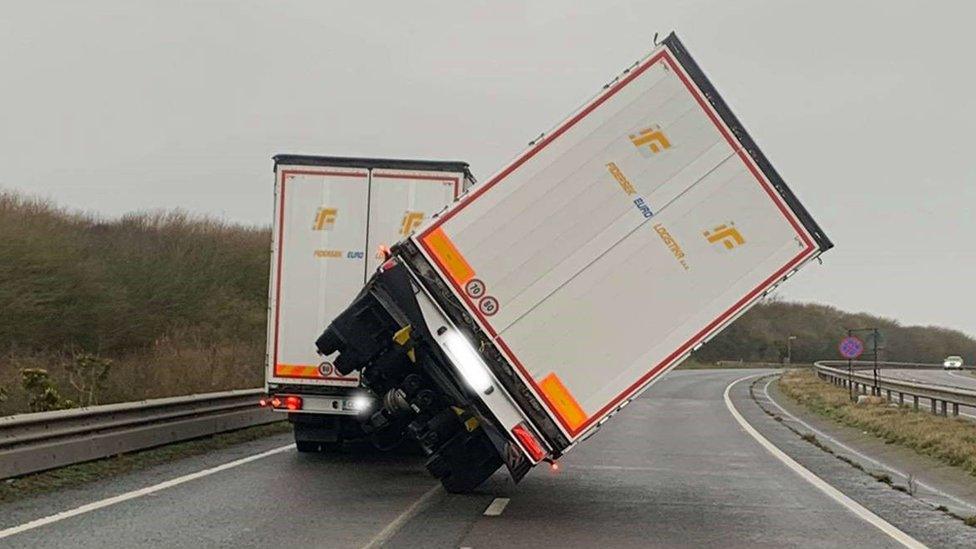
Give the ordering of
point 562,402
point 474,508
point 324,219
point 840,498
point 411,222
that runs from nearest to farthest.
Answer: point 562,402 → point 474,508 → point 840,498 → point 411,222 → point 324,219

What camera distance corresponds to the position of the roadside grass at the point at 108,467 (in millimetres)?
10492

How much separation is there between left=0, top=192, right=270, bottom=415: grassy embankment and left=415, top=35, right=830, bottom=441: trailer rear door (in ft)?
36.7

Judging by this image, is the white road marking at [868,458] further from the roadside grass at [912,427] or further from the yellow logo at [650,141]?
the yellow logo at [650,141]

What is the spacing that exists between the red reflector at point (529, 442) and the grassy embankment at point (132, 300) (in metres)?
11.3

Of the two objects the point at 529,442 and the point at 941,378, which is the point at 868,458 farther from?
the point at 941,378

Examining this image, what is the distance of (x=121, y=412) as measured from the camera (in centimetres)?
1323

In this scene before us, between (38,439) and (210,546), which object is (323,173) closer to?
(38,439)

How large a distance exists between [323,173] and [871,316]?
140m

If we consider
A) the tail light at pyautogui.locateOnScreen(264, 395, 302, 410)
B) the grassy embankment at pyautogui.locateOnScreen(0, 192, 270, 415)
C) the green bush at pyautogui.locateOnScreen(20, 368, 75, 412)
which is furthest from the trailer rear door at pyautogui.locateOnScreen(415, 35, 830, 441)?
the grassy embankment at pyautogui.locateOnScreen(0, 192, 270, 415)

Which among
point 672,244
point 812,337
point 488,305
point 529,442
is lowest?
point 812,337

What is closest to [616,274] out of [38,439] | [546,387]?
[546,387]

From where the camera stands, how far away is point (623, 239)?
9.69m

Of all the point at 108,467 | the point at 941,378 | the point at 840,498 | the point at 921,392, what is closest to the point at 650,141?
the point at 840,498

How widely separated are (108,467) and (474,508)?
14.4ft
